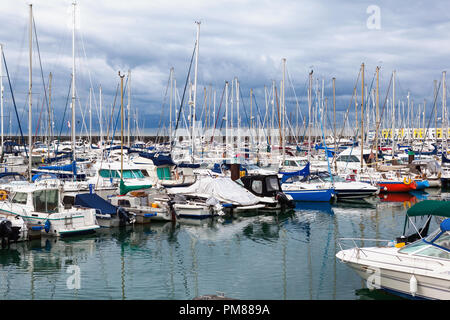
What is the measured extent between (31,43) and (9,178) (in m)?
10.9

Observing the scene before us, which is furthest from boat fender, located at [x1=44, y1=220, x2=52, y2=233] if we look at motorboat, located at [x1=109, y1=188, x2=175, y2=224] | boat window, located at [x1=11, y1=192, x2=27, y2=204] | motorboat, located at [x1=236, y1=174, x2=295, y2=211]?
motorboat, located at [x1=236, y1=174, x2=295, y2=211]

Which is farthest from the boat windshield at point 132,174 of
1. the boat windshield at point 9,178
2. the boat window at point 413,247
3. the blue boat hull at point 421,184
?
the blue boat hull at point 421,184

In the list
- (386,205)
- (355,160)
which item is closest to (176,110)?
Answer: (355,160)

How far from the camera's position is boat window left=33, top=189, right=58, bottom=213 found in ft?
75.2

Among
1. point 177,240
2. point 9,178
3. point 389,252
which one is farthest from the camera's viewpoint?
point 9,178

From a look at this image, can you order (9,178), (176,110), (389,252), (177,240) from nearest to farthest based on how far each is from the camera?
1. (389,252)
2. (177,240)
3. (9,178)
4. (176,110)

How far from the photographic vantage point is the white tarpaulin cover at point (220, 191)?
30000 millimetres

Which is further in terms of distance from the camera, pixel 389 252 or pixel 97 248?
pixel 97 248

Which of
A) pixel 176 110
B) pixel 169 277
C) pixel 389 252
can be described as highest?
pixel 176 110

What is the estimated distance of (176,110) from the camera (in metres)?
60.3

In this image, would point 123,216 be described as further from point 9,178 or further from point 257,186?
point 9,178

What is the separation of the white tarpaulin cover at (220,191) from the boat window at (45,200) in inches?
335

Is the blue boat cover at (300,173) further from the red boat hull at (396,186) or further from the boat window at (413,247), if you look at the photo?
the boat window at (413,247)
